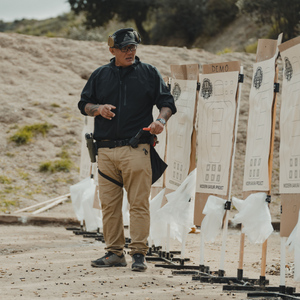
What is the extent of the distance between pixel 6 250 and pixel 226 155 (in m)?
2.32

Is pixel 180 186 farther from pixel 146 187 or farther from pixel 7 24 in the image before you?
pixel 7 24

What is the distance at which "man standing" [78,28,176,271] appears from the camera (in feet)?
12.1

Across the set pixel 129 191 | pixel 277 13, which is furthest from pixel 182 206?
pixel 277 13

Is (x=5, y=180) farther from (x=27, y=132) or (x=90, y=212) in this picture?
(x=90, y=212)

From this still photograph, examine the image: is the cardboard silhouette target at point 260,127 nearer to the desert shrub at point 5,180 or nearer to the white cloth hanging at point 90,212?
the white cloth hanging at point 90,212

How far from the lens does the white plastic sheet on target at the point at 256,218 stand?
3.26 meters

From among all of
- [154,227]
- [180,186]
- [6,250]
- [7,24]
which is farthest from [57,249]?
[7,24]

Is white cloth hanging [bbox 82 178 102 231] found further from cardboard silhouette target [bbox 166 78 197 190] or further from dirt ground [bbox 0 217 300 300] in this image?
cardboard silhouette target [bbox 166 78 197 190]

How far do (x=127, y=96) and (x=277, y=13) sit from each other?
742 inches

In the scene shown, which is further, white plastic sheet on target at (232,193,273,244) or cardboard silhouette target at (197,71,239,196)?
cardboard silhouette target at (197,71,239,196)

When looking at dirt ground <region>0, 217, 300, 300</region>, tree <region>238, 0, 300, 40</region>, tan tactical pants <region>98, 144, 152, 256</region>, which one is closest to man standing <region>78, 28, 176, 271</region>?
tan tactical pants <region>98, 144, 152, 256</region>

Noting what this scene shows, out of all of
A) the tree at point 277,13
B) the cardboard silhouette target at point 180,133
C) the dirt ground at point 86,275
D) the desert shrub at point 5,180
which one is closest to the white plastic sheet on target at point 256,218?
the dirt ground at point 86,275

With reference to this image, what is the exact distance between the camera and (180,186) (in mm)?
4094

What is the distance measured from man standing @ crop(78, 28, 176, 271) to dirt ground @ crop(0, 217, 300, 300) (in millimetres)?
291
